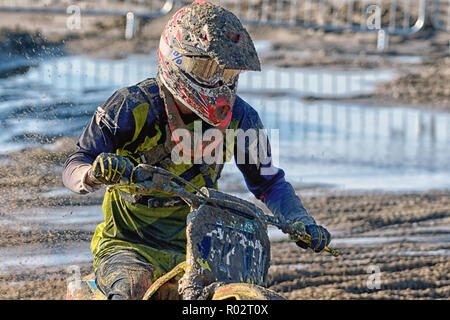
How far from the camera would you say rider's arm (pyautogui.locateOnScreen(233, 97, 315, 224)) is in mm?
5379

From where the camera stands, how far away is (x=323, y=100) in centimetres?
1241

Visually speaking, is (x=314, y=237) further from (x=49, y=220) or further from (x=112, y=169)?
(x=49, y=220)

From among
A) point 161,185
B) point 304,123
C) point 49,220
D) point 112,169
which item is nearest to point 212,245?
point 161,185

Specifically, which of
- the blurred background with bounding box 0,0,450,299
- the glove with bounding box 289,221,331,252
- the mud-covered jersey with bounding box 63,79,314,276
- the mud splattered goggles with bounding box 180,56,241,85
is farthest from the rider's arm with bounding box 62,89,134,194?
the blurred background with bounding box 0,0,450,299

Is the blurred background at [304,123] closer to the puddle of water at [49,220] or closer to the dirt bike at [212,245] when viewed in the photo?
the puddle of water at [49,220]

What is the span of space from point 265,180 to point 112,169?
1.46 m

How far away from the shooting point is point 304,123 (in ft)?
37.6

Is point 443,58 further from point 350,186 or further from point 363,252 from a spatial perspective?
point 363,252

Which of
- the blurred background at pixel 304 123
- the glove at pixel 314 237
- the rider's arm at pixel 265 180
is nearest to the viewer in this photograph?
the glove at pixel 314 237

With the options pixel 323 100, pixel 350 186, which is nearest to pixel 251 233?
pixel 350 186

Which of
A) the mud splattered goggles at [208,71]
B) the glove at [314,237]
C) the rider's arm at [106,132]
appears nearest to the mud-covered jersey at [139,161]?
the rider's arm at [106,132]

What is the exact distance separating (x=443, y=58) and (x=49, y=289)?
28.9 feet

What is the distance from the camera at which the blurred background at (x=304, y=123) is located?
7254 millimetres

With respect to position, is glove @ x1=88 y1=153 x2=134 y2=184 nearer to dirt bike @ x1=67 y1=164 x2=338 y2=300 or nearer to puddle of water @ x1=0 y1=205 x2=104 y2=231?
dirt bike @ x1=67 y1=164 x2=338 y2=300
